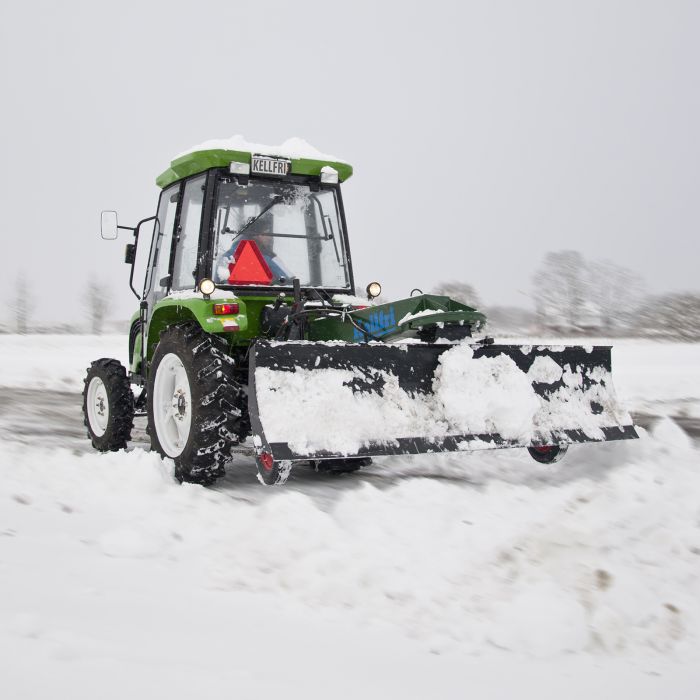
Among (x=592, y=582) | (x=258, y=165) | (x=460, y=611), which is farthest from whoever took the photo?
(x=258, y=165)

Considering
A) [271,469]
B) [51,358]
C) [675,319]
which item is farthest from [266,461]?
[675,319]

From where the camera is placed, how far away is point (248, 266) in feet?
17.3

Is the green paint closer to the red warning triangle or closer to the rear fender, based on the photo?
the red warning triangle

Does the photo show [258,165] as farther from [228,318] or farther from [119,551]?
[119,551]

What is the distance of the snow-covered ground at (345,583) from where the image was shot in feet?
7.25

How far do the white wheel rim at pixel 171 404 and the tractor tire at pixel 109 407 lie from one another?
80cm

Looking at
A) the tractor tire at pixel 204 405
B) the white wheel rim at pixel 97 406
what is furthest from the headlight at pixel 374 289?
the white wheel rim at pixel 97 406

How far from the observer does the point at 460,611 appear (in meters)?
2.80

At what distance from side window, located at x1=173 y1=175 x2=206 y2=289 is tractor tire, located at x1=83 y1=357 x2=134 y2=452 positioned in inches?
Result: 34.7

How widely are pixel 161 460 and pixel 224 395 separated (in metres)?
0.68

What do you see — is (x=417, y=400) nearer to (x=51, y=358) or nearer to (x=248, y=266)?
(x=248, y=266)

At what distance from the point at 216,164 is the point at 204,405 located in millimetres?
1839

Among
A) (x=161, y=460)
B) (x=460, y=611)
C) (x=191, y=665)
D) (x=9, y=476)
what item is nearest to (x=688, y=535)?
(x=460, y=611)

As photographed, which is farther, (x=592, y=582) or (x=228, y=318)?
(x=228, y=318)
